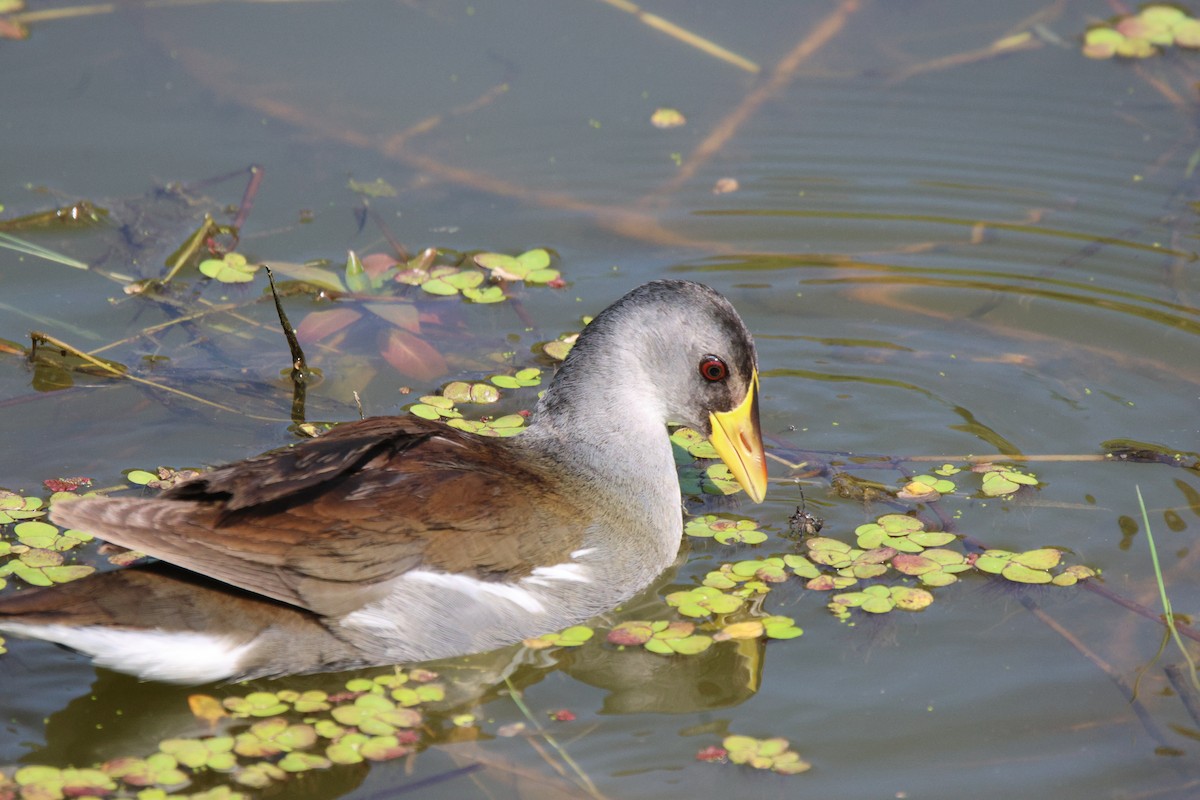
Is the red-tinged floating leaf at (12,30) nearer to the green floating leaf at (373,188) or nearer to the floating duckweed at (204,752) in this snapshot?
the green floating leaf at (373,188)

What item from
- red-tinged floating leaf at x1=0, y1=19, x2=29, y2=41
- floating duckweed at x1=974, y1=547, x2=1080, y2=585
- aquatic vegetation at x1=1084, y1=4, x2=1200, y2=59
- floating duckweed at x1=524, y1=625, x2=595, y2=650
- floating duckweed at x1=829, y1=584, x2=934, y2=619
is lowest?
floating duckweed at x1=524, y1=625, x2=595, y2=650

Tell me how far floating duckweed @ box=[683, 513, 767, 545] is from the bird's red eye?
0.58m

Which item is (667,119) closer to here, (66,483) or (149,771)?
(66,483)

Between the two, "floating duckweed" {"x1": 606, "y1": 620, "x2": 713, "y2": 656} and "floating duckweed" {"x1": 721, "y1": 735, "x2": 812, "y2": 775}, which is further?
"floating duckweed" {"x1": 606, "y1": 620, "x2": 713, "y2": 656}

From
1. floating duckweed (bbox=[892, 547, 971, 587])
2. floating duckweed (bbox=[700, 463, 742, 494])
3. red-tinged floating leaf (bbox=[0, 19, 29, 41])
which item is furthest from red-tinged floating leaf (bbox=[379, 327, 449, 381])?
red-tinged floating leaf (bbox=[0, 19, 29, 41])

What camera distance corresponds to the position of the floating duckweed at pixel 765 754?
4.11m

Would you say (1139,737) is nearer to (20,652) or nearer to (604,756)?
(604,756)

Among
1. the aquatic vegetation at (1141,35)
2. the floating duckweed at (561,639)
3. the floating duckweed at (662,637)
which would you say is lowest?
the floating duckweed at (561,639)

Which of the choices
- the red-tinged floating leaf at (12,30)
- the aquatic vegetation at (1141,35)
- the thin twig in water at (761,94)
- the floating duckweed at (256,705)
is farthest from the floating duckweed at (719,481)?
the red-tinged floating leaf at (12,30)

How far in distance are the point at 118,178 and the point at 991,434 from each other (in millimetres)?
4259

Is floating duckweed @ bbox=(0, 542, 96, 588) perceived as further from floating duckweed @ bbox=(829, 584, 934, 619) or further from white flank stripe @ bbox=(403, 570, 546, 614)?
floating duckweed @ bbox=(829, 584, 934, 619)

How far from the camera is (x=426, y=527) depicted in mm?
4371

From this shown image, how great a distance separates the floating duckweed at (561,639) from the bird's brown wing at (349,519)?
242 millimetres

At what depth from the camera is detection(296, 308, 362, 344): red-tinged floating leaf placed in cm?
631
